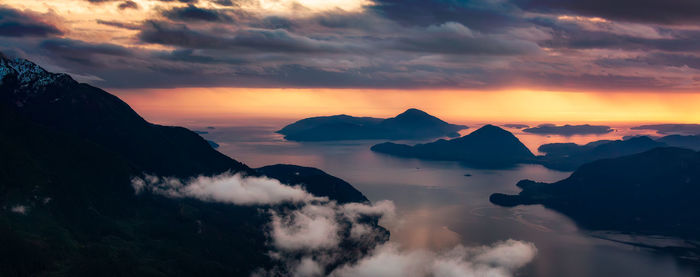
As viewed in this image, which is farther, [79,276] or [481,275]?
[481,275]

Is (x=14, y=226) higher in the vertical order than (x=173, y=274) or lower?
higher

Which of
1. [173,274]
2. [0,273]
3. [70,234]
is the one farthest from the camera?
[70,234]

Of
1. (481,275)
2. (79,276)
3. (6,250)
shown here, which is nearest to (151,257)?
(79,276)

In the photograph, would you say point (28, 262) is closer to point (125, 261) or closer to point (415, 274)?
point (125, 261)

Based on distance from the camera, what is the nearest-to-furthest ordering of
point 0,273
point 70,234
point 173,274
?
point 0,273 < point 173,274 < point 70,234

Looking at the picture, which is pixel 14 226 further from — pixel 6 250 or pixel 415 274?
pixel 415 274

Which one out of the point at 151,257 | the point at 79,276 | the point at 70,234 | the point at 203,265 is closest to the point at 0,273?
the point at 79,276

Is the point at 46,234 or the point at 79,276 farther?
the point at 46,234

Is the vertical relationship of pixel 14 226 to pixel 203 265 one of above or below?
above
